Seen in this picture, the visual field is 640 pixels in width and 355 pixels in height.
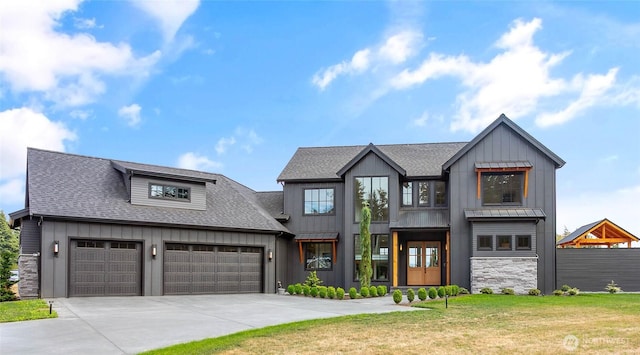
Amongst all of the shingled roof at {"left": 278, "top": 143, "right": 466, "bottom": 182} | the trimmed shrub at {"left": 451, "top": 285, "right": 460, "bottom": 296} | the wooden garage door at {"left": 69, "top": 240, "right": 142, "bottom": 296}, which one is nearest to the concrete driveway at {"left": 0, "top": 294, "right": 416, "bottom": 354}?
the wooden garage door at {"left": 69, "top": 240, "right": 142, "bottom": 296}

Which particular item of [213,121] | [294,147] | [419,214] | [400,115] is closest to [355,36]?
[400,115]

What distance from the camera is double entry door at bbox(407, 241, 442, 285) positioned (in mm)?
27156

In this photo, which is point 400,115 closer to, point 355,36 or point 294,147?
point 355,36

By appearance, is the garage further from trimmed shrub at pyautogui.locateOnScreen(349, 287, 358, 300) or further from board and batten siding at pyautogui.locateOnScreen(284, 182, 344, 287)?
trimmed shrub at pyautogui.locateOnScreen(349, 287, 358, 300)

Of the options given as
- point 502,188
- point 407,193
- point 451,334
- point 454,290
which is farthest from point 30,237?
point 502,188

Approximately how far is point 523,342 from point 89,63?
56.0 feet

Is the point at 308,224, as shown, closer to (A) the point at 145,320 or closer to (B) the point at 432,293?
(B) the point at 432,293

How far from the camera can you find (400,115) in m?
24.2

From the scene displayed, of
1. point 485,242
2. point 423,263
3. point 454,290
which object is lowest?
point 454,290

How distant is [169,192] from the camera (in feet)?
80.8

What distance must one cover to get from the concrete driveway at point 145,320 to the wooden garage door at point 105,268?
85 centimetres

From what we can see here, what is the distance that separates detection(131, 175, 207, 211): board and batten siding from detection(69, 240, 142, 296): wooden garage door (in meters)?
2.08

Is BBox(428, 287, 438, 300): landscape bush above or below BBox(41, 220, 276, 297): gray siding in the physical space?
below

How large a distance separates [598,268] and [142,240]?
18797 millimetres
